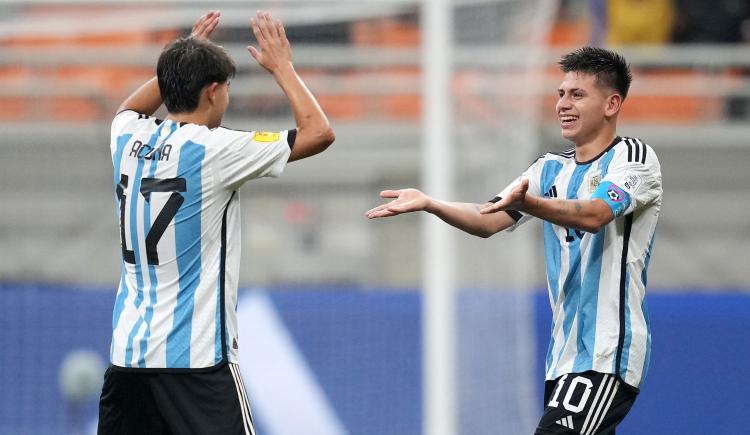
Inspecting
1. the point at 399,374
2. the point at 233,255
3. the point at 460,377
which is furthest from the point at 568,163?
the point at 399,374

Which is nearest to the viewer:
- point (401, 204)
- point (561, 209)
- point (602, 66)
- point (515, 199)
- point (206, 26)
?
point (515, 199)

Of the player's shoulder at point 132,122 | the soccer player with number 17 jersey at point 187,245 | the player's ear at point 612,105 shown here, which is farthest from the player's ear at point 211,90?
the player's ear at point 612,105

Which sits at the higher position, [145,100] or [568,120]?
[145,100]

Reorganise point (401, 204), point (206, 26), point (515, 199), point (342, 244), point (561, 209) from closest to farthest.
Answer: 1. point (515, 199)
2. point (561, 209)
3. point (401, 204)
4. point (206, 26)
5. point (342, 244)

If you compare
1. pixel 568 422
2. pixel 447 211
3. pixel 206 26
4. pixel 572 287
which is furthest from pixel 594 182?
pixel 206 26

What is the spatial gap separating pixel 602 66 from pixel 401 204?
99 cm

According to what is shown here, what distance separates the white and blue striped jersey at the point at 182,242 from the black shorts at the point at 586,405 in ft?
3.95

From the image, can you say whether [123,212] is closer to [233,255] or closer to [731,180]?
[233,255]

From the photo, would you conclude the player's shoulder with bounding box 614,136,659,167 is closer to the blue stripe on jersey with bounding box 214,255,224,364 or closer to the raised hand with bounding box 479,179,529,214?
the raised hand with bounding box 479,179,529,214

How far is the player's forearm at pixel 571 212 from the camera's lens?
149 inches

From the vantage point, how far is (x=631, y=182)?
405 centimetres

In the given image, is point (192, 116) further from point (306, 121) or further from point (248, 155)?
point (306, 121)

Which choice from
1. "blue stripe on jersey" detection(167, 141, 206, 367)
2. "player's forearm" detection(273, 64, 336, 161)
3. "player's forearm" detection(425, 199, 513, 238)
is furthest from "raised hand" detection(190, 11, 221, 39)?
"player's forearm" detection(425, 199, 513, 238)

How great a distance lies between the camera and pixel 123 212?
13.7 feet
